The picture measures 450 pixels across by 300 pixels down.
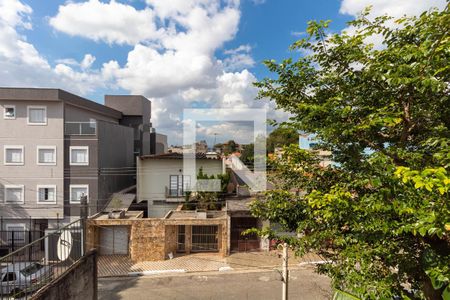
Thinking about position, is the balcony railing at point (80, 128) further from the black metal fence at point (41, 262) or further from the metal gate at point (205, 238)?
the black metal fence at point (41, 262)

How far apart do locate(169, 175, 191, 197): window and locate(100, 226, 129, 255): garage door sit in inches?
175

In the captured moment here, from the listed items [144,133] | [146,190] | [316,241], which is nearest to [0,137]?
[146,190]

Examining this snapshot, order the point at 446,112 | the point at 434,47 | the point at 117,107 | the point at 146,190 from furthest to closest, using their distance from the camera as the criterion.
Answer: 1. the point at 117,107
2. the point at 146,190
3. the point at 446,112
4. the point at 434,47

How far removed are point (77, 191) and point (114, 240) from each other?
442 centimetres

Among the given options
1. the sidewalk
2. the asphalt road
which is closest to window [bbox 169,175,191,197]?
the sidewalk

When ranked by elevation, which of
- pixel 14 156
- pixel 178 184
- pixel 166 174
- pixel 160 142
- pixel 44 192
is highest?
pixel 160 142

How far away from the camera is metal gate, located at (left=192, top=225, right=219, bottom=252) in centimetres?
1510

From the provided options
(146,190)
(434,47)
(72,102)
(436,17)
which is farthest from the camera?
(146,190)

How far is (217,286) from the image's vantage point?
11492 millimetres

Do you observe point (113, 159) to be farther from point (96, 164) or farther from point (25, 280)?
point (25, 280)

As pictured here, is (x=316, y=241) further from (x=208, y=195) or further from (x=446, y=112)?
(x=208, y=195)

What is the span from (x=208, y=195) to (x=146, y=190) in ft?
16.3

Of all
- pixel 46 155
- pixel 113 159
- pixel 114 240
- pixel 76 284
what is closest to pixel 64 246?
pixel 76 284

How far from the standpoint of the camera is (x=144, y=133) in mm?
26047
